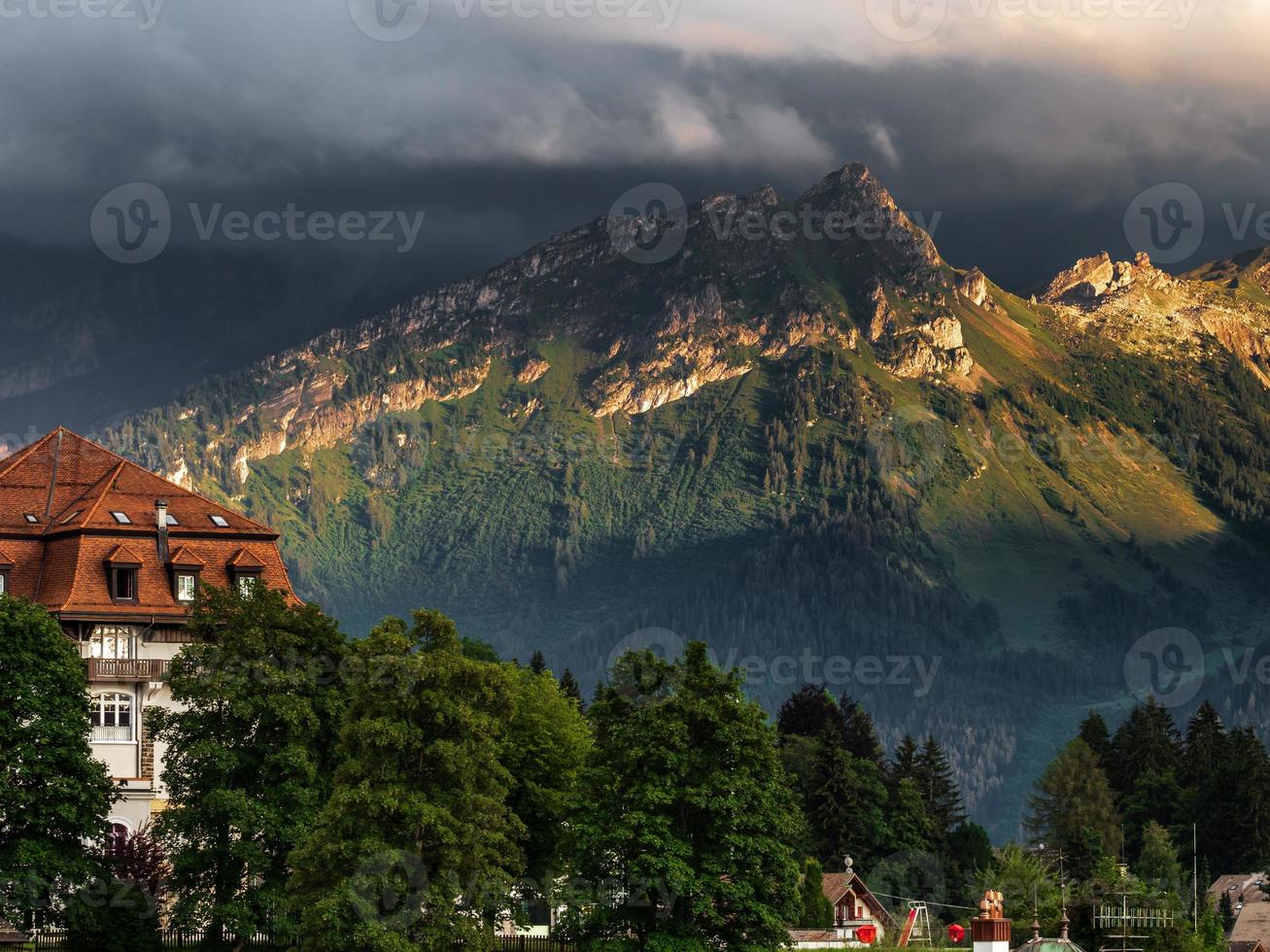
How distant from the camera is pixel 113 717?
10300 cm

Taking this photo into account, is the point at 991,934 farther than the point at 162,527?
No

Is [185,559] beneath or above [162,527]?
beneath

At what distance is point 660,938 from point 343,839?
13123mm

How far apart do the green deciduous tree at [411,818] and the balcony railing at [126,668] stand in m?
20.7

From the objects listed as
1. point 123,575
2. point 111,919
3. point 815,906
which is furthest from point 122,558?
point 815,906

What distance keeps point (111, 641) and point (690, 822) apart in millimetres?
30452

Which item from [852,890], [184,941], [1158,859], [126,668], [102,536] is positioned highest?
[102,536]

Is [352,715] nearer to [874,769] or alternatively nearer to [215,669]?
[215,669]

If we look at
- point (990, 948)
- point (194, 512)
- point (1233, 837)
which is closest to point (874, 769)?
point (1233, 837)

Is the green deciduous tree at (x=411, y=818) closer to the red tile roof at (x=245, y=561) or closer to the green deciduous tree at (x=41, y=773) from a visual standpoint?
the green deciduous tree at (x=41, y=773)

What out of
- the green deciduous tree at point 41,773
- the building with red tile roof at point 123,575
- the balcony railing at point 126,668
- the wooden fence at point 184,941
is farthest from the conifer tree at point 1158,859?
the green deciduous tree at point 41,773

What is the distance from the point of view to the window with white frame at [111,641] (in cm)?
10244

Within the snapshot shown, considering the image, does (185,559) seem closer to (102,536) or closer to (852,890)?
(102,536)

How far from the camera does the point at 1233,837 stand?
643 feet
